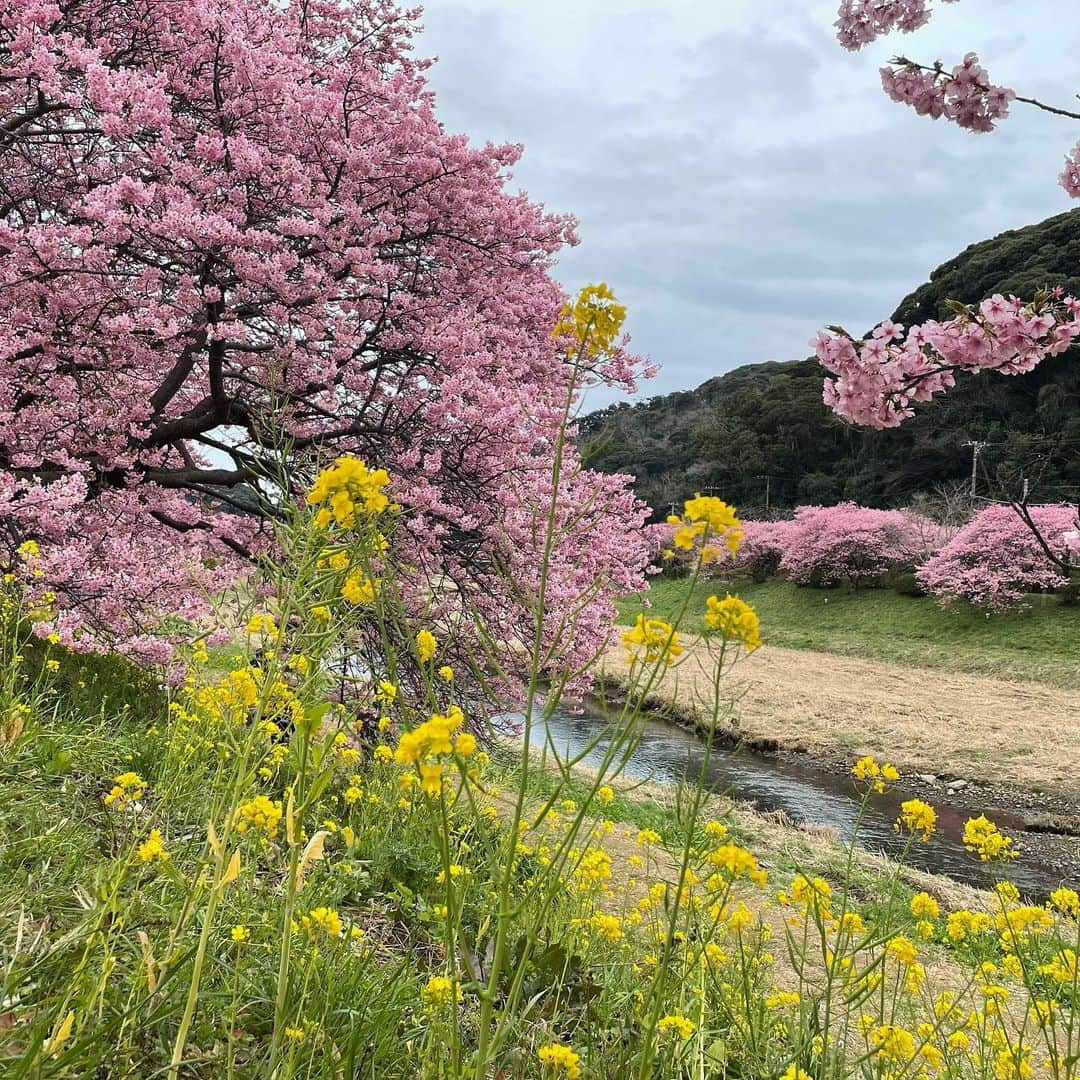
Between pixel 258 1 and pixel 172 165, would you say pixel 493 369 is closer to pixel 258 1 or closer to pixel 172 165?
pixel 172 165

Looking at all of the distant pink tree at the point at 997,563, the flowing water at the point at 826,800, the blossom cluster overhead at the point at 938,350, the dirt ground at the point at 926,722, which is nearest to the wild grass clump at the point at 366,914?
the blossom cluster overhead at the point at 938,350

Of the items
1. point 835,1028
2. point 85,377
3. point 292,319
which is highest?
point 292,319

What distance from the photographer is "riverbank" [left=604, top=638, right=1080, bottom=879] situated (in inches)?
465

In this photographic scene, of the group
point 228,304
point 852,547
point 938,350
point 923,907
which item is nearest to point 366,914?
point 923,907

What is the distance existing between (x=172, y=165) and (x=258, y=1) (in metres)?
3.29

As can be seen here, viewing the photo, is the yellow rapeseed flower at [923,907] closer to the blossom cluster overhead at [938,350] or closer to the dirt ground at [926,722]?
the blossom cluster overhead at [938,350]

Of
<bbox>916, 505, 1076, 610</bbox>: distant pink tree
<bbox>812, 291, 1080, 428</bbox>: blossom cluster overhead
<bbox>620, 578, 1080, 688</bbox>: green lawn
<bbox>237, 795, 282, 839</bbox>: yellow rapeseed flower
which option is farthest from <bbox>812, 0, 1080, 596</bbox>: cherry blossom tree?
<bbox>916, 505, 1076, 610</bbox>: distant pink tree

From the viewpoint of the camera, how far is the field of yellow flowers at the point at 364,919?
4.18 feet

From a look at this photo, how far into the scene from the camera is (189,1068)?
6.05 ft

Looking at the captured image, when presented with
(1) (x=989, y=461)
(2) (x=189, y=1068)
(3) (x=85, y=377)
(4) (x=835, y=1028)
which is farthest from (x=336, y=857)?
(1) (x=989, y=461)

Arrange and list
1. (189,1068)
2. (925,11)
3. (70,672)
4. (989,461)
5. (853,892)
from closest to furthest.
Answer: (189,1068), (925,11), (70,672), (853,892), (989,461)

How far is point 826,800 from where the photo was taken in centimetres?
1230

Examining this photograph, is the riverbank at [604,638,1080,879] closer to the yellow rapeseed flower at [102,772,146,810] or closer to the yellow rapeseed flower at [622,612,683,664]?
the yellow rapeseed flower at [102,772,146,810]

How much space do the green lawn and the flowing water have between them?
4023 millimetres
